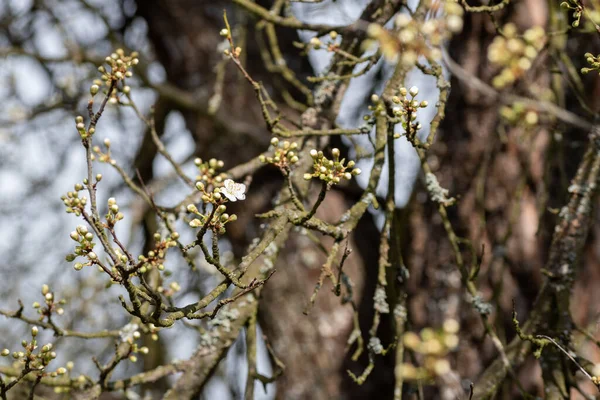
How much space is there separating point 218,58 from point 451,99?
126 cm

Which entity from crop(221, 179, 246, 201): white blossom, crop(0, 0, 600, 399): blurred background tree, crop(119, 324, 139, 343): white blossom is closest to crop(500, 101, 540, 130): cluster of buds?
crop(0, 0, 600, 399): blurred background tree

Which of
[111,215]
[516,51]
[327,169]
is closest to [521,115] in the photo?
[516,51]

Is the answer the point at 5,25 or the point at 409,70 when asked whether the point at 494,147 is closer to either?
the point at 409,70

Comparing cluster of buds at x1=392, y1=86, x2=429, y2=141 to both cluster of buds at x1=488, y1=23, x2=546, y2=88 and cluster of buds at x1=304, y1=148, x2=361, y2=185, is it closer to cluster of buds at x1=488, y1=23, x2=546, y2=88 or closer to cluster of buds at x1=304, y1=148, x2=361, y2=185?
cluster of buds at x1=304, y1=148, x2=361, y2=185

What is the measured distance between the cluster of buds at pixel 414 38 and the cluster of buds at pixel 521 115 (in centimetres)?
52

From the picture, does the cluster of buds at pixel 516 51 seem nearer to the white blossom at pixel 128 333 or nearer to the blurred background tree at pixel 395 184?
the blurred background tree at pixel 395 184

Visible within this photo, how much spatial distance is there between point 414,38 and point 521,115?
92 centimetres

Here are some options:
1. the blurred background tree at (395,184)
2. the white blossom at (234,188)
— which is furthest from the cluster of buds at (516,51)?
the white blossom at (234,188)

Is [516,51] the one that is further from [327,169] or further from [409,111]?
[327,169]

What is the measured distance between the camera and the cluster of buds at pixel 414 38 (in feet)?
5.75

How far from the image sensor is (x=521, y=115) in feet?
8.17

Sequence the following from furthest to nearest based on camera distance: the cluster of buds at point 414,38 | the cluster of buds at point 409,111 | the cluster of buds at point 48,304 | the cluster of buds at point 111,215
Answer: the cluster of buds at point 414,38 < the cluster of buds at point 48,304 < the cluster of buds at point 409,111 < the cluster of buds at point 111,215

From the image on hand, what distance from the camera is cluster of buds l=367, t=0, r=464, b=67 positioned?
175 centimetres

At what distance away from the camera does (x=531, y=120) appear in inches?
89.7
